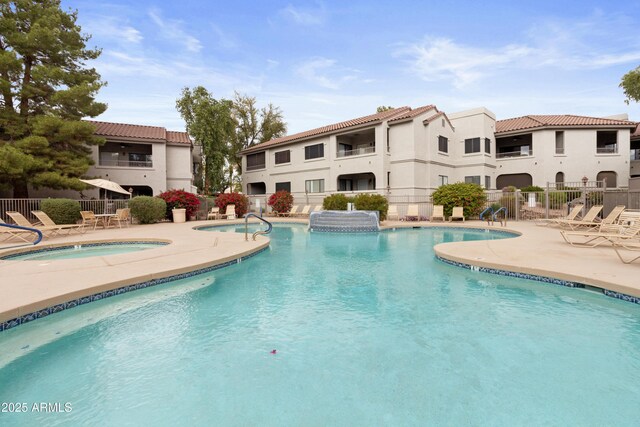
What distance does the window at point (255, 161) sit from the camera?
34.2 m

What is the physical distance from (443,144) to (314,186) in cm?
1141

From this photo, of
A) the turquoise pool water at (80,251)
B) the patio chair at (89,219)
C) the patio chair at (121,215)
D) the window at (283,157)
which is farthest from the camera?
the window at (283,157)

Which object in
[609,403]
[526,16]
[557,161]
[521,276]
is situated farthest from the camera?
[557,161]

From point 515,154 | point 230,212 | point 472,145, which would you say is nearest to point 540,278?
point 230,212

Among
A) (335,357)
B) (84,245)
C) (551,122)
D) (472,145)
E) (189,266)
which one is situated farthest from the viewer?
(472,145)

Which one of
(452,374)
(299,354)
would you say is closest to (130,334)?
(299,354)

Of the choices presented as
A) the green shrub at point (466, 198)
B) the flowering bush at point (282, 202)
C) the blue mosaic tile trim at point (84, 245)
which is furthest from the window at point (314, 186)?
the blue mosaic tile trim at point (84, 245)

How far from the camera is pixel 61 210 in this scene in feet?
48.9

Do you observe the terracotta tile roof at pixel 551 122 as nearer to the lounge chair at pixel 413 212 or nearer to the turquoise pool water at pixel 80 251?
the lounge chair at pixel 413 212

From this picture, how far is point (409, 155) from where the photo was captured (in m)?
23.6

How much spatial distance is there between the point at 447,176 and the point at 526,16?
535 inches

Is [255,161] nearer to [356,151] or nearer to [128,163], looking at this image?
[128,163]

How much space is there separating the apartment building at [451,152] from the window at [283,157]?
757 mm

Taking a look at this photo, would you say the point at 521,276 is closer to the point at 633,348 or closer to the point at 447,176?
the point at 633,348
